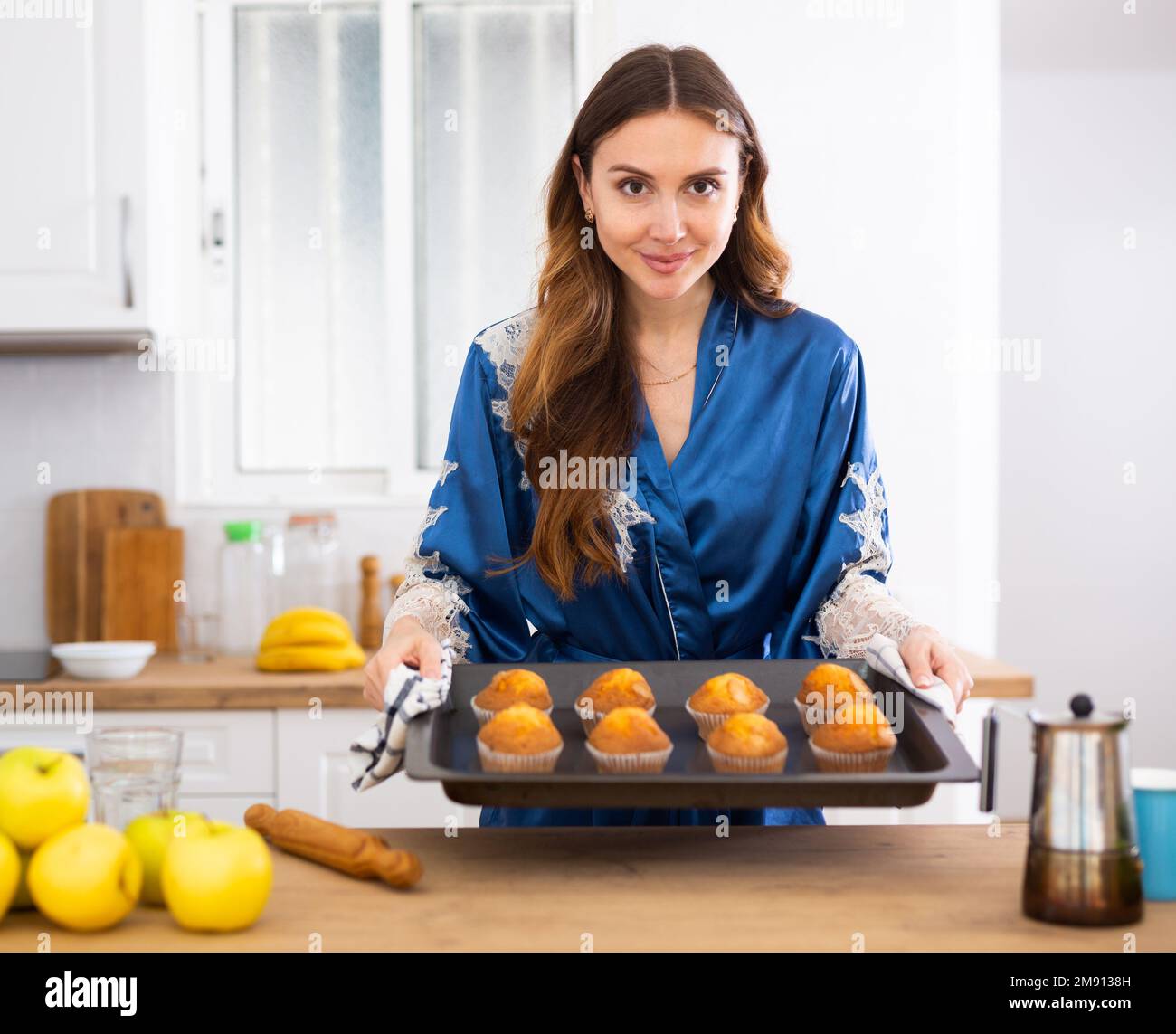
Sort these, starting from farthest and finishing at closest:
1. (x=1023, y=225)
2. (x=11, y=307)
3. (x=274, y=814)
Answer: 1. (x=1023, y=225)
2. (x=11, y=307)
3. (x=274, y=814)

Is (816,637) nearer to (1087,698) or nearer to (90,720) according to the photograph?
(1087,698)

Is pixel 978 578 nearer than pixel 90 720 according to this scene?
No

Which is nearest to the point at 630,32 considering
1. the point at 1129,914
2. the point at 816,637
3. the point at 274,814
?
the point at 816,637

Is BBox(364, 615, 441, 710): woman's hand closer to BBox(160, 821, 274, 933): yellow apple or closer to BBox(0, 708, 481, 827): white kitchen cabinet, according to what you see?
BBox(160, 821, 274, 933): yellow apple

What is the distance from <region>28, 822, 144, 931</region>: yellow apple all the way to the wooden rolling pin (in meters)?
0.19

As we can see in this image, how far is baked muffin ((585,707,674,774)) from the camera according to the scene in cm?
119

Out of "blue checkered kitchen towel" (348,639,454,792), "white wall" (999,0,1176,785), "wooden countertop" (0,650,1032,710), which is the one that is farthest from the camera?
"white wall" (999,0,1176,785)

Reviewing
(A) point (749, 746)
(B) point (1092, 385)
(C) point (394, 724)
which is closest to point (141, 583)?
(C) point (394, 724)

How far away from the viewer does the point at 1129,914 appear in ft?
3.26

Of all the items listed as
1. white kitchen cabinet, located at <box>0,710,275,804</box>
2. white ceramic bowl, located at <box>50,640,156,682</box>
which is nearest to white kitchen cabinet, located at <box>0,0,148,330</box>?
white ceramic bowl, located at <box>50,640,156,682</box>

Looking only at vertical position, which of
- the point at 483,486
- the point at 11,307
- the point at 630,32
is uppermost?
the point at 630,32

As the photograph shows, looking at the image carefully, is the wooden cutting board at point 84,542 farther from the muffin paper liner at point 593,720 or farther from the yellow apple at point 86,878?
the yellow apple at point 86,878

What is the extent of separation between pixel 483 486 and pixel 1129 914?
3.09 feet

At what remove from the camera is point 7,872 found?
3.28 ft
